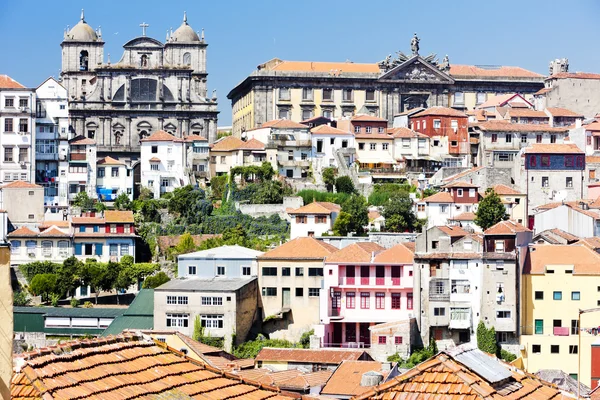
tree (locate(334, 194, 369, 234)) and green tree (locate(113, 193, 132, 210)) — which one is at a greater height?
green tree (locate(113, 193, 132, 210))

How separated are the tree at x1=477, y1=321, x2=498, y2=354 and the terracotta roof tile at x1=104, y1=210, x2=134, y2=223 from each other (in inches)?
922

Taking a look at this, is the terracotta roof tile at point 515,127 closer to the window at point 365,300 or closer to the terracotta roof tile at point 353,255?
the terracotta roof tile at point 353,255

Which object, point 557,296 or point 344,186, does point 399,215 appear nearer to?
point 344,186

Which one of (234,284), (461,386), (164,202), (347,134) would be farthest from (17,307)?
(461,386)

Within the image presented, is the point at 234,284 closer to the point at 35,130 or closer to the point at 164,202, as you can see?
the point at 164,202

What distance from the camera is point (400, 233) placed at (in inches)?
2621

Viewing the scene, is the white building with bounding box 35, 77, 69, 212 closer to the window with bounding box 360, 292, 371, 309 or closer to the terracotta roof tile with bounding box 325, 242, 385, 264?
the terracotta roof tile with bounding box 325, 242, 385, 264

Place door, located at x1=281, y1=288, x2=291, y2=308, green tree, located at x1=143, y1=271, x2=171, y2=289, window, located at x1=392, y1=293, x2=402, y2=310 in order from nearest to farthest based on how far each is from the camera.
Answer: window, located at x1=392, y1=293, x2=402, y2=310 → door, located at x1=281, y1=288, x2=291, y2=308 → green tree, located at x1=143, y1=271, x2=171, y2=289

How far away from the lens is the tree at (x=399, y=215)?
70000 millimetres

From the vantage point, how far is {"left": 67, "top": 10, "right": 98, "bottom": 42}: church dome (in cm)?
9925

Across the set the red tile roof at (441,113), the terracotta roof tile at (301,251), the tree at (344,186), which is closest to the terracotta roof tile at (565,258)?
the terracotta roof tile at (301,251)

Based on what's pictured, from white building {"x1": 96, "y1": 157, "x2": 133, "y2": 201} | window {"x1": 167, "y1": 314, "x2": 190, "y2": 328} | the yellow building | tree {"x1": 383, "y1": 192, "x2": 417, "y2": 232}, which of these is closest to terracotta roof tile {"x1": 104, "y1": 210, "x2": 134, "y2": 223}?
white building {"x1": 96, "y1": 157, "x2": 133, "y2": 201}

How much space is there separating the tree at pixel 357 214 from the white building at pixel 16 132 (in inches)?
837

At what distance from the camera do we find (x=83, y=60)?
325ft
